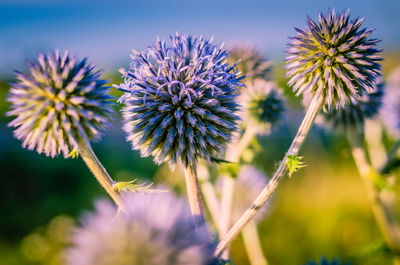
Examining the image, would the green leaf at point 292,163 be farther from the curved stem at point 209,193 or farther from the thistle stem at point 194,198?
the curved stem at point 209,193

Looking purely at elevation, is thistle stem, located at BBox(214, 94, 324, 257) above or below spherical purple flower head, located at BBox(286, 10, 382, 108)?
below

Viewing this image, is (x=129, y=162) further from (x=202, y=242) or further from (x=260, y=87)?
(x=202, y=242)

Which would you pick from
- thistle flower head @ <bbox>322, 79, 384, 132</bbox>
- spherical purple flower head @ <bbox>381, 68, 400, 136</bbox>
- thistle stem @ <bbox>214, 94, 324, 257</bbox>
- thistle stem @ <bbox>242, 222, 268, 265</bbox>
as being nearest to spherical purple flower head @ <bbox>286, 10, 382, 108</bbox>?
thistle stem @ <bbox>214, 94, 324, 257</bbox>

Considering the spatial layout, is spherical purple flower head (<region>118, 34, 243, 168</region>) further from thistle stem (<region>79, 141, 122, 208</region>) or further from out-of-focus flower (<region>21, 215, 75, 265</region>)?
out-of-focus flower (<region>21, 215, 75, 265</region>)

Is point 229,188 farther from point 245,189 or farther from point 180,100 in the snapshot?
point 245,189

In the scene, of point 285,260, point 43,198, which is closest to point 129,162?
point 43,198

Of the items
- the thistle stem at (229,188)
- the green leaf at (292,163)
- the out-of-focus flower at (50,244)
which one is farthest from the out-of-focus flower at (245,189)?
the out-of-focus flower at (50,244)
